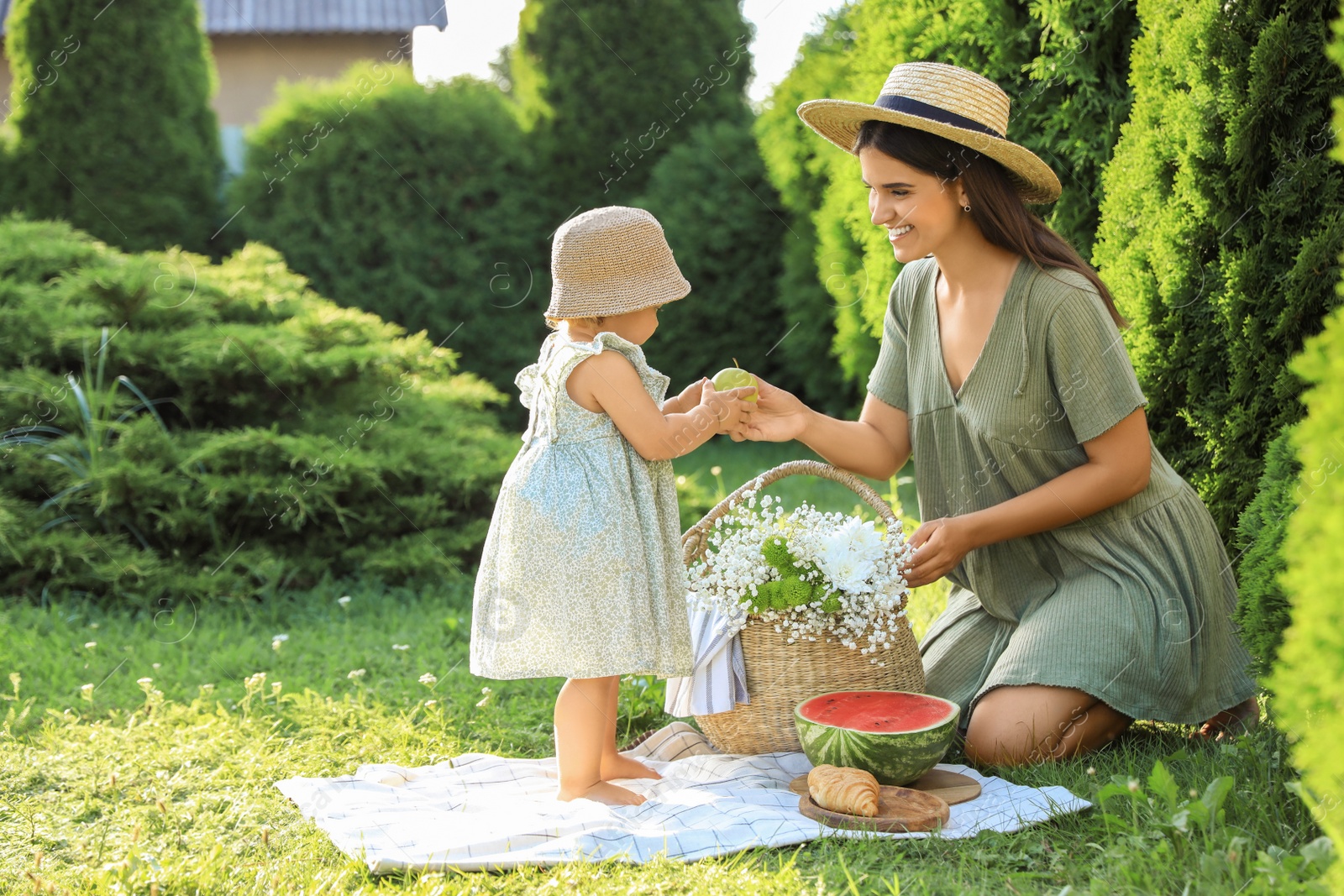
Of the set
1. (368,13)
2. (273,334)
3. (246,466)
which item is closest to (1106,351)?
(246,466)

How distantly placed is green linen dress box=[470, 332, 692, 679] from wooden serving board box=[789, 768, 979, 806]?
1.34 ft

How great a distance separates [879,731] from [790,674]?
0.39 m

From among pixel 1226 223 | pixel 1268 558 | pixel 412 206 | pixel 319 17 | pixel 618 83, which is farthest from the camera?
pixel 319 17

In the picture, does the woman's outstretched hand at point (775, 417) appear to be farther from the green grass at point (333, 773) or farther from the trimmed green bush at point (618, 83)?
the trimmed green bush at point (618, 83)

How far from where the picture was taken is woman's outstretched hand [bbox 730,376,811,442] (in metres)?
3.24

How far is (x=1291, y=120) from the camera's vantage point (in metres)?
3.10

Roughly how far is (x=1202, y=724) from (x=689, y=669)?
1.41 metres

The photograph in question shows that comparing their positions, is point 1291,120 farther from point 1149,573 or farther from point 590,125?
point 590,125

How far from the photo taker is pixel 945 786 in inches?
109

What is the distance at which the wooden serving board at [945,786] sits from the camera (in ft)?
8.87

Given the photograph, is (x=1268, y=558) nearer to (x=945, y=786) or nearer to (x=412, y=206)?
(x=945, y=786)

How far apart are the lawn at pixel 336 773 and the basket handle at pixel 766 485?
625 mm

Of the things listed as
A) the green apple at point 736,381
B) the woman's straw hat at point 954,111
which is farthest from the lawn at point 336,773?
Answer: the woman's straw hat at point 954,111

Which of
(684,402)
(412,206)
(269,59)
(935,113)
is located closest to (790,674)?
(684,402)
